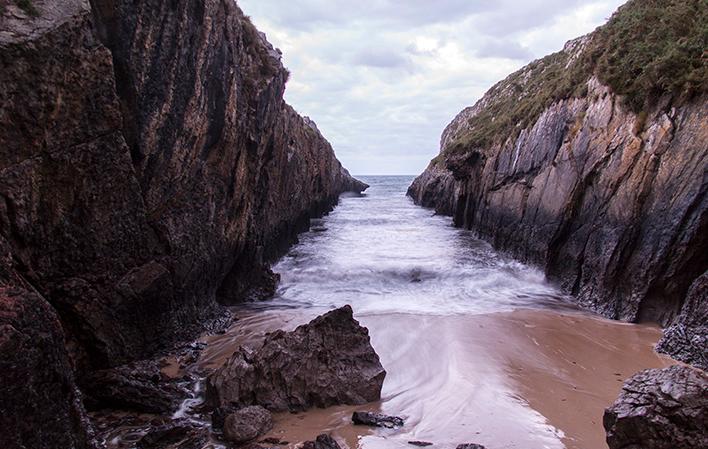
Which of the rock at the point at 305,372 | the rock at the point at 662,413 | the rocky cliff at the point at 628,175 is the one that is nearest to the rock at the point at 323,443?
the rock at the point at 305,372

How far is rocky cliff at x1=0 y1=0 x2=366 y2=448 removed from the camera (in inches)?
177

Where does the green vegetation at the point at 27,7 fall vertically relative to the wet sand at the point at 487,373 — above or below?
above

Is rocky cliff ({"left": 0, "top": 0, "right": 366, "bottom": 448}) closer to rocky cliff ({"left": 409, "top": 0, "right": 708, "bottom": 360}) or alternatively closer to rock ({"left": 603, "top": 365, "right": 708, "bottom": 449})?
rock ({"left": 603, "top": 365, "right": 708, "bottom": 449})

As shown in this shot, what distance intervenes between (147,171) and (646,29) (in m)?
14.0

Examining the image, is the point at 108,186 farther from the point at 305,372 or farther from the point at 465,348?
the point at 465,348

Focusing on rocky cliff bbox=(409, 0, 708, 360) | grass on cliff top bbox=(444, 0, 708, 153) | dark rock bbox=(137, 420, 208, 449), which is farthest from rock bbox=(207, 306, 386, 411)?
grass on cliff top bbox=(444, 0, 708, 153)

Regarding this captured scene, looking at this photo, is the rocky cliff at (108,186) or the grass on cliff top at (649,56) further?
the grass on cliff top at (649,56)

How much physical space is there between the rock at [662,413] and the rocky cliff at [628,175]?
15.1 feet

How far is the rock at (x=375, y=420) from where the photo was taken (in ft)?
20.6

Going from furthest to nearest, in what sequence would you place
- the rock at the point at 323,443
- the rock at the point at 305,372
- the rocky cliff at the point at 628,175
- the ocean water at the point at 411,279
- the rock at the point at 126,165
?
1. the ocean water at the point at 411,279
2. the rocky cliff at the point at 628,175
3. the rock at the point at 305,372
4. the rock at the point at 126,165
5. the rock at the point at 323,443

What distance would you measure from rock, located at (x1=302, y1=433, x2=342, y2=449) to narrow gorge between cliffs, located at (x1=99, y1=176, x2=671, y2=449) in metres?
0.27

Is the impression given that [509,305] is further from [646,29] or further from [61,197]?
[61,197]

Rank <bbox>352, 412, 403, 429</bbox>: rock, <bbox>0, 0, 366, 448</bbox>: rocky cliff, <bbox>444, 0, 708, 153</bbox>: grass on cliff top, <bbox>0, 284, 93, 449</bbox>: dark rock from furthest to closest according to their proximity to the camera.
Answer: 1. <bbox>444, 0, 708, 153</bbox>: grass on cliff top
2. <bbox>352, 412, 403, 429</bbox>: rock
3. <bbox>0, 0, 366, 448</bbox>: rocky cliff
4. <bbox>0, 284, 93, 449</bbox>: dark rock

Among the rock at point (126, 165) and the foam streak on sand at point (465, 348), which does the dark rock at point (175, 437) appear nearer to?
the foam streak on sand at point (465, 348)
